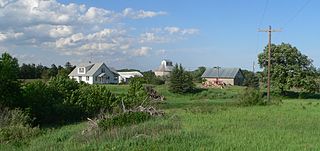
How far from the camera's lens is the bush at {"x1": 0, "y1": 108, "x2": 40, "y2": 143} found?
22125 millimetres

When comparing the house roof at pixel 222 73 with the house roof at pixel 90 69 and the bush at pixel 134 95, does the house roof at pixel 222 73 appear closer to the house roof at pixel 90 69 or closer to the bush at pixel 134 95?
the house roof at pixel 90 69

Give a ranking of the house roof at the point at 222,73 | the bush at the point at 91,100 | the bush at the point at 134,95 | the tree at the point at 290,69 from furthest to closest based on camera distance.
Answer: the house roof at the point at 222,73 → the tree at the point at 290,69 → the bush at the point at 134,95 → the bush at the point at 91,100

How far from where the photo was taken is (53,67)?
134 metres

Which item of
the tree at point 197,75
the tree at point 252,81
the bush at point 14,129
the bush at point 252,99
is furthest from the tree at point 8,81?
the tree at point 197,75

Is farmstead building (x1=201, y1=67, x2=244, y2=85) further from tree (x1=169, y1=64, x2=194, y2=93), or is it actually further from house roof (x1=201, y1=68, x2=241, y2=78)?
tree (x1=169, y1=64, x2=194, y2=93)

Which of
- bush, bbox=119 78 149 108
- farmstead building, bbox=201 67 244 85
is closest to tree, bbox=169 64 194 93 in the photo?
bush, bbox=119 78 149 108

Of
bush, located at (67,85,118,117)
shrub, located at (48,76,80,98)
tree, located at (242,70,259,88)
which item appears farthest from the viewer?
tree, located at (242,70,259,88)

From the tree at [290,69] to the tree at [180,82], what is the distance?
13307 mm

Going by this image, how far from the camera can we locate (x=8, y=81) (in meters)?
33.9

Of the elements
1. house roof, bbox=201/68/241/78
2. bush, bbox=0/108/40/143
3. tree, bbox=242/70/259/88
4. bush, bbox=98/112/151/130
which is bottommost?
bush, bbox=0/108/40/143

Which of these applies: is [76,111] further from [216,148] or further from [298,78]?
[298,78]

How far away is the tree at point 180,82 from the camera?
83.6 metres

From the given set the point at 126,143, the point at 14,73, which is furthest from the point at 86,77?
the point at 126,143

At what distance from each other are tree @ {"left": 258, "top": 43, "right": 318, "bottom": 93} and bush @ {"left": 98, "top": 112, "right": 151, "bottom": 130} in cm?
5742
